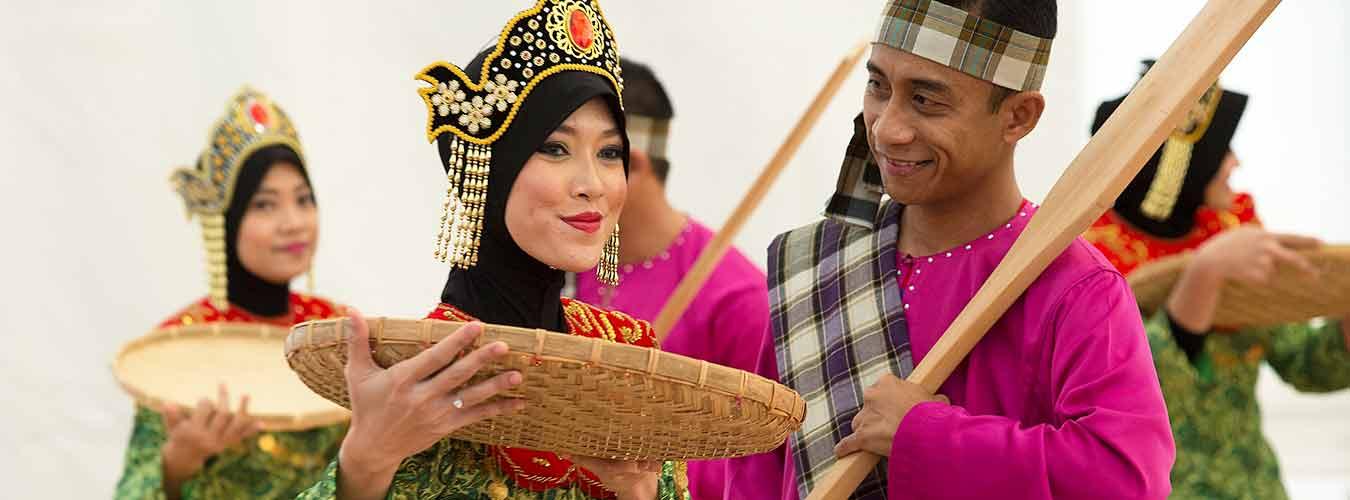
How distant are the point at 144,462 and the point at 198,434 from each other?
28 cm

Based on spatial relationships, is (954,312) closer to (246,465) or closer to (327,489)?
(327,489)

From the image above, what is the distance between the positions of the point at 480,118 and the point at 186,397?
1789 mm

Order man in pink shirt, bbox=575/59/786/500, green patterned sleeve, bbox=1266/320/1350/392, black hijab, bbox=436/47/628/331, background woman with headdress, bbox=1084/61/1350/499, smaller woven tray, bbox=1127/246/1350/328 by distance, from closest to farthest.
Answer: black hijab, bbox=436/47/628/331
smaller woven tray, bbox=1127/246/1350/328
man in pink shirt, bbox=575/59/786/500
background woman with headdress, bbox=1084/61/1350/499
green patterned sleeve, bbox=1266/320/1350/392

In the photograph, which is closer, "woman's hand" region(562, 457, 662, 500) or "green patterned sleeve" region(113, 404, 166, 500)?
"woman's hand" region(562, 457, 662, 500)

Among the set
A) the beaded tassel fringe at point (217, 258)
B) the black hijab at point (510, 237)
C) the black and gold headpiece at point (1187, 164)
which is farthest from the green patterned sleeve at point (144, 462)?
the black and gold headpiece at point (1187, 164)

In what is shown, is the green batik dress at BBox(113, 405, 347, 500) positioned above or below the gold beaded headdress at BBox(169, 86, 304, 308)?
below

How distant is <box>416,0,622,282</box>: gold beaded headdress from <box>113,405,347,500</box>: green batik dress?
1901 millimetres

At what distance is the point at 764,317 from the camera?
3.95m

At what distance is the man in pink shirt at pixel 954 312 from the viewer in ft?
7.10

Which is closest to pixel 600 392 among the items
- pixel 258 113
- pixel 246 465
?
pixel 246 465

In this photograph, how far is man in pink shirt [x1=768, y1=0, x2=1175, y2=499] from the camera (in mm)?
2164

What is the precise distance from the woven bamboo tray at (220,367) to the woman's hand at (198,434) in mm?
27

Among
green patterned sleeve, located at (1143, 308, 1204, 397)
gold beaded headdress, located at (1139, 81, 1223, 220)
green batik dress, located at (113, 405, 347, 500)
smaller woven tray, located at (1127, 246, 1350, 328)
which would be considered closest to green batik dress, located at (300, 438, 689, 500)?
green batik dress, located at (113, 405, 347, 500)

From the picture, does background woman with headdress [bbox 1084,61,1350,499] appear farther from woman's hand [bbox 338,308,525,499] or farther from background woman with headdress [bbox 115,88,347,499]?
woman's hand [bbox 338,308,525,499]
